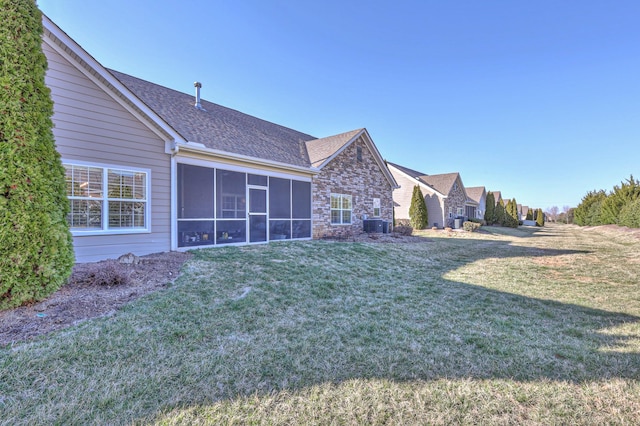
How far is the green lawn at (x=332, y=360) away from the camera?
2.11 m

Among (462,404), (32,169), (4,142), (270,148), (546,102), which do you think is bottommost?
(462,404)

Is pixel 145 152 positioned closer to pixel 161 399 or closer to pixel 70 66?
pixel 70 66

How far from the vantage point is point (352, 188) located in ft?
47.9

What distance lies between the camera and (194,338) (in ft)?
10.6

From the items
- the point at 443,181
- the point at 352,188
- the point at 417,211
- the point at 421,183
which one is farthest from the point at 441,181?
the point at 352,188

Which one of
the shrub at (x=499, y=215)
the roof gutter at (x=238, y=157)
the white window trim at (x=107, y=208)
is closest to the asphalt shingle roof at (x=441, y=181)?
the shrub at (x=499, y=215)

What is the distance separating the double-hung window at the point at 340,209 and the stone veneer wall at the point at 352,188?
0.22m

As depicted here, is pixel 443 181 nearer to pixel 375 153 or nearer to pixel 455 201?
pixel 455 201

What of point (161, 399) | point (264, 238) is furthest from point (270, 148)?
point (161, 399)

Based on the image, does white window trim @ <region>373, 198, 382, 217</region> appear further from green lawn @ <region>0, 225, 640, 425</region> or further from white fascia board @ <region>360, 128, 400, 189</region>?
green lawn @ <region>0, 225, 640, 425</region>

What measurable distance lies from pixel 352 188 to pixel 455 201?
16.2 meters

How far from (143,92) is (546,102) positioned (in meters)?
20.1

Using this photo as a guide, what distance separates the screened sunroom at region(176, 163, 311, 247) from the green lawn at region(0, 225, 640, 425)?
3479mm

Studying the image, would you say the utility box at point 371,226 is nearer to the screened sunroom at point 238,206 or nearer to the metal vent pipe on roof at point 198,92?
the screened sunroom at point 238,206
